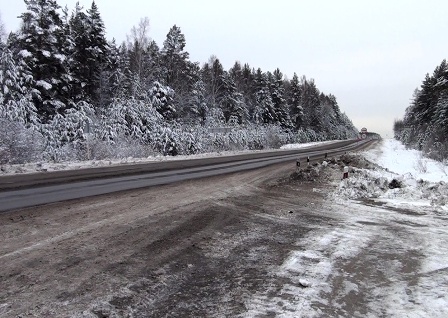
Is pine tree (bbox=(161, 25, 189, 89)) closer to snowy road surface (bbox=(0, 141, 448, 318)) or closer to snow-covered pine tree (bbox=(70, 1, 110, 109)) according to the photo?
snow-covered pine tree (bbox=(70, 1, 110, 109))

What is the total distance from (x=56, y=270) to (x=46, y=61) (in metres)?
28.1

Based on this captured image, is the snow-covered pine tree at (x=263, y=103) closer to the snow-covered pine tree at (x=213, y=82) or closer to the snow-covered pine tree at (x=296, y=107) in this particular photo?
the snow-covered pine tree at (x=213, y=82)

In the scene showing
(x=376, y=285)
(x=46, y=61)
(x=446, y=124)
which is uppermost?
(x=46, y=61)

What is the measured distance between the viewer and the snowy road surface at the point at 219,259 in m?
3.29

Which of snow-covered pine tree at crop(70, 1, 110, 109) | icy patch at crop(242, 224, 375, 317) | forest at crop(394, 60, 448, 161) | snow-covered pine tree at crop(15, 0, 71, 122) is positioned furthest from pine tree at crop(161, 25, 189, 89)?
icy patch at crop(242, 224, 375, 317)

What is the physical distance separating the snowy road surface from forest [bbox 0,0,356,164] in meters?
12.8

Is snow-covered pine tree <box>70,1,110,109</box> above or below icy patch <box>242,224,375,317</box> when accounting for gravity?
above

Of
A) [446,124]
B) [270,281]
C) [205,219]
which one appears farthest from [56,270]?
[446,124]

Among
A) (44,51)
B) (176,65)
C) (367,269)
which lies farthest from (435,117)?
(367,269)

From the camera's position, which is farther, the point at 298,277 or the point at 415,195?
the point at 415,195

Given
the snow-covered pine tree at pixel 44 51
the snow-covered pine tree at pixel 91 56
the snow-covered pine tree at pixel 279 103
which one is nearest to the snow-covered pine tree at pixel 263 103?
the snow-covered pine tree at pixel 279 103

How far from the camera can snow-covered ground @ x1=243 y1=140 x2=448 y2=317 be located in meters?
3.33

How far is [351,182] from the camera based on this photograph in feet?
35.7

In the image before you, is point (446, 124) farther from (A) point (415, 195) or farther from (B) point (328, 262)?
(B) point (328, 262)
